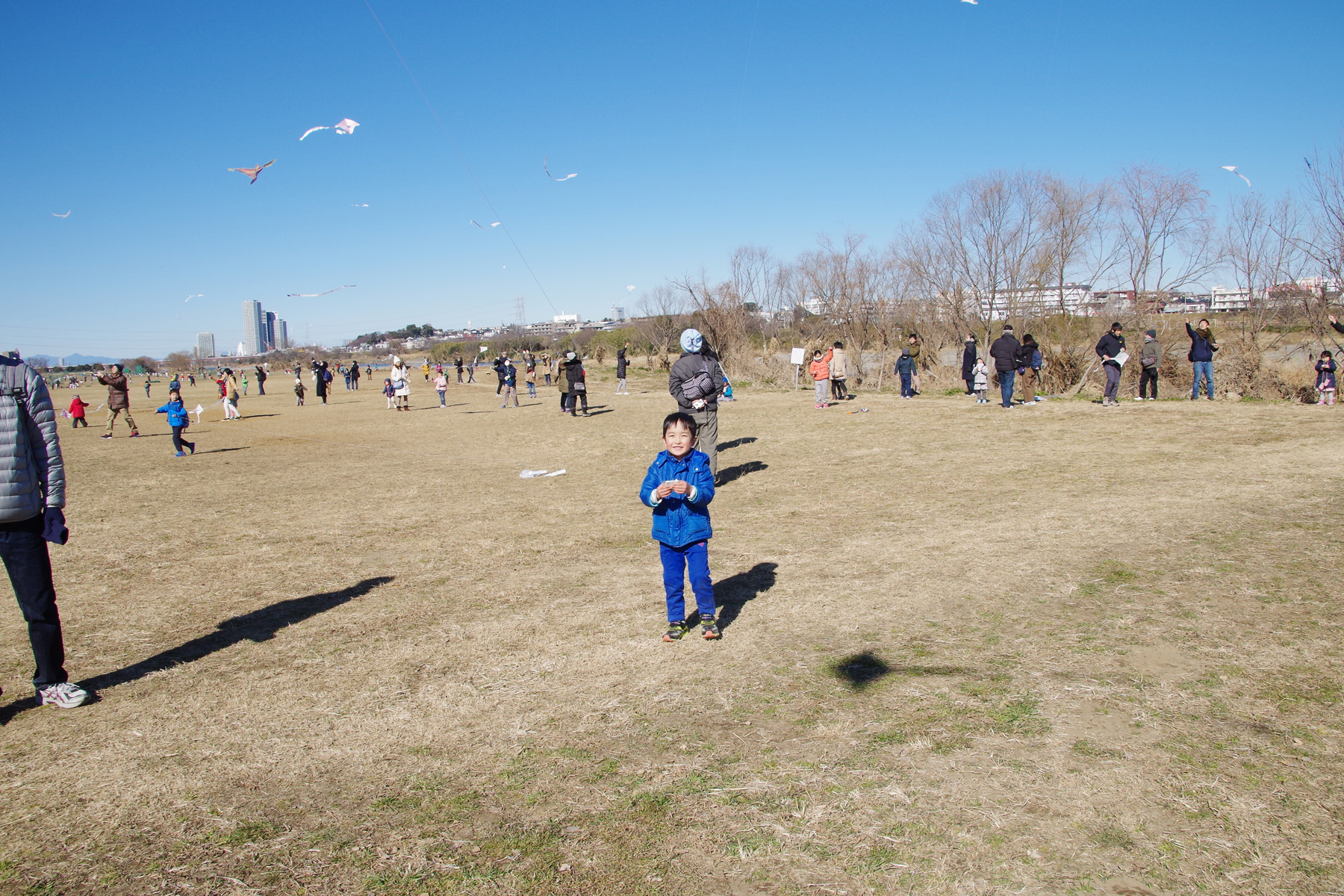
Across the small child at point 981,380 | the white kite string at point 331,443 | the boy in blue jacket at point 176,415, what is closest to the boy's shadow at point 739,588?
the white kite string at point 331,443

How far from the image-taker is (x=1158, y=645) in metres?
4.52

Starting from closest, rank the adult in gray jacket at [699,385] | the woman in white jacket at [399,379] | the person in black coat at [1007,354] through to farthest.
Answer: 1. the adult in gray jacket at [699,385]
2. the person in black coat at [1007,354]
3. the woman in white jacket at [399,379]

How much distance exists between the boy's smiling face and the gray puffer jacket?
131 inches

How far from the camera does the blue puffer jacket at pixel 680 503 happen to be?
4.86 meters

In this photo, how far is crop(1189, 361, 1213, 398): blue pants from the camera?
17.1 meters

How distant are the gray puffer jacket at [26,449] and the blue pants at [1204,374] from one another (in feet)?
65.1

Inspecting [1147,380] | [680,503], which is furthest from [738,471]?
[1147,380]

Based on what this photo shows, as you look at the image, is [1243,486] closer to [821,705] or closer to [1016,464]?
[1016,464]

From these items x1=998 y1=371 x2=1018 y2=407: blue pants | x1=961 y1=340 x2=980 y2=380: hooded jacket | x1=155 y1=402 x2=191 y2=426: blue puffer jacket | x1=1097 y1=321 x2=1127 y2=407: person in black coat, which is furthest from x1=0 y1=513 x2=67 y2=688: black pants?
x1=961 y1=340 x2=980 y2=380: hooded jacket

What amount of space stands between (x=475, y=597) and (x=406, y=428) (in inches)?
629

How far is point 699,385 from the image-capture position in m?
9.44

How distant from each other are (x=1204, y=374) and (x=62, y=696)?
66.3 ft

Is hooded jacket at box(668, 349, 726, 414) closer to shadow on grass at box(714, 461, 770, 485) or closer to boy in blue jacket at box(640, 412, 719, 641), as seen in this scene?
shadow on grass at box(714, 461, 770, 485)

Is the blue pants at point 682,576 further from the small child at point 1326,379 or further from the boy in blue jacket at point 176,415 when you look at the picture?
the small child at point 1326,379
